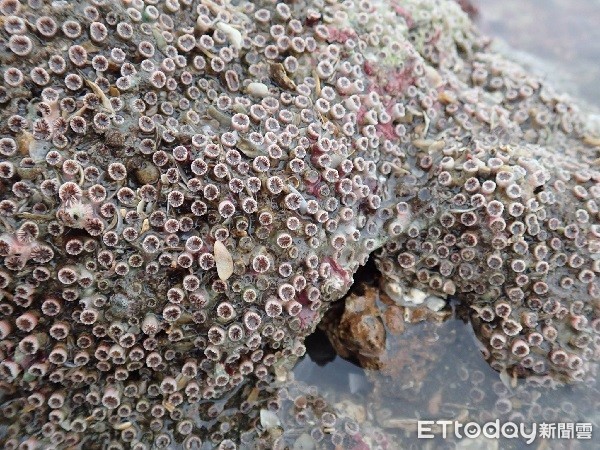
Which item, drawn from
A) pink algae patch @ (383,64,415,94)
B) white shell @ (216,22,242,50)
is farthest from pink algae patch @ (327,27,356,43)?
white shell @ (216,22,242,50)

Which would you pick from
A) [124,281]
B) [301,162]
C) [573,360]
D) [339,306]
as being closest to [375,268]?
[339,306]

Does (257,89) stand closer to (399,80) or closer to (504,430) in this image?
(399,80)

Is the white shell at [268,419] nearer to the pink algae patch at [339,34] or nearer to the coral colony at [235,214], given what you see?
the coral colony at [235,214]

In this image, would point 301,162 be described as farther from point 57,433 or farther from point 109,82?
point 57,433

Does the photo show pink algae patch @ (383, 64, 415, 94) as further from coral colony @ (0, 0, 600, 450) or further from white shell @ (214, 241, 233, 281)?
white shell @ (214, 241, 233, 281)

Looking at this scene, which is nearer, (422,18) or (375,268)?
(375,268)

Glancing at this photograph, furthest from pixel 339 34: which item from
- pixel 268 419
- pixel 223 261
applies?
pixel 268 419

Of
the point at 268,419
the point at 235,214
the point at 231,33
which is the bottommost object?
the point at 268,419
